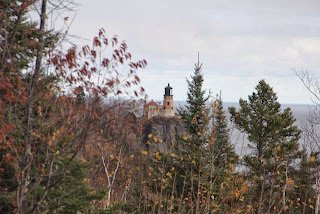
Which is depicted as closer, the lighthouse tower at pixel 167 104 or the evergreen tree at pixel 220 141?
the evergreen tree at pixel 220 141

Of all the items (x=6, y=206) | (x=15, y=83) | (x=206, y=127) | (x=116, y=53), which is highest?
(x=116, y=53)

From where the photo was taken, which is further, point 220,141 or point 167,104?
point 167,104

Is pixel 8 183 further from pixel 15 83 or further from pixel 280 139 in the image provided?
pixel 280 139

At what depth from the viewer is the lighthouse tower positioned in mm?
77000

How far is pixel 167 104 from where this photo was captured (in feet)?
255

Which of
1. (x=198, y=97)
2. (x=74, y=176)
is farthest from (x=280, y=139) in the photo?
(x=74, y=176)

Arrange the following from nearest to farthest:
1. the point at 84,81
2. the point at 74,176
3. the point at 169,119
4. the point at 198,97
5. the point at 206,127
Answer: the point at 84,81 → the point at 74,176 → the point at 206,127 → the point at 198,97 → the point at 169,119

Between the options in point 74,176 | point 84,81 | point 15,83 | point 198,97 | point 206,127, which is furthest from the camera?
point 198,97

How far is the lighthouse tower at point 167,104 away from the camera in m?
77.0

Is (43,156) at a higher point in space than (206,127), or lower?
lower

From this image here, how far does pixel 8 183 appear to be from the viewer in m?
6.96

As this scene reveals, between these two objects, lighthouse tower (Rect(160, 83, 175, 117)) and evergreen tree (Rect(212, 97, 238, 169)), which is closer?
evergreen tree (Rect(212, 97, 238, 169))

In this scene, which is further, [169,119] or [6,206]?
[169,119]

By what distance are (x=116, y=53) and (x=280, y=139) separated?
71.8 feet
